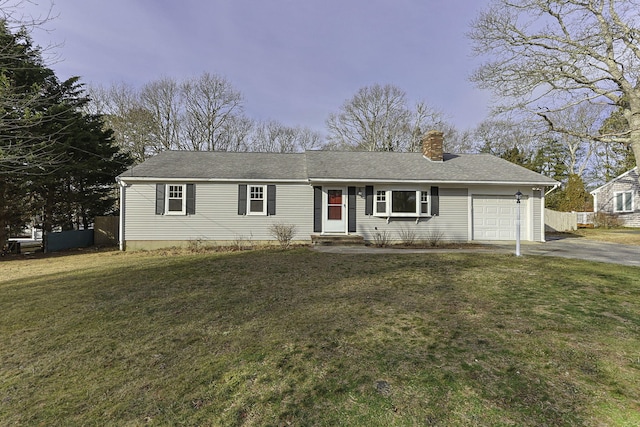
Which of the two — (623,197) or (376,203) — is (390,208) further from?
(623,197)

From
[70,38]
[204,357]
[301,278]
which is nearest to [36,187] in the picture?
[70,38]

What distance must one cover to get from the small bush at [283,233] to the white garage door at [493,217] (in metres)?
7.66

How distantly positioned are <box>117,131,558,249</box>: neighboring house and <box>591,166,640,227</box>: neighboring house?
644 inches

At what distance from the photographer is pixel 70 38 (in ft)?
22.8

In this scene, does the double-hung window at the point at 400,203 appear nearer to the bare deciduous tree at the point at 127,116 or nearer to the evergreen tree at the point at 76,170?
the evergreen tree at the point at 76,170

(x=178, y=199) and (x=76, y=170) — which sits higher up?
(x=76, y=170)

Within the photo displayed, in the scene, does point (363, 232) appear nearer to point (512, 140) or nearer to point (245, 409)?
point (245, 409)

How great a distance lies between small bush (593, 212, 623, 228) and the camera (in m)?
21.6

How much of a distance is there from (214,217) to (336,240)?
16.4 feet

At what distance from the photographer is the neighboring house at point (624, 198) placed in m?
21.9

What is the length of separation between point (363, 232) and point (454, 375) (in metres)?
9.62

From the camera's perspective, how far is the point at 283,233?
11891 mm

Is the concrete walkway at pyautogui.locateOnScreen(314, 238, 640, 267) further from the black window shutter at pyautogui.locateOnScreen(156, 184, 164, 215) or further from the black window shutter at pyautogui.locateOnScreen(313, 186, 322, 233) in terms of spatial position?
the black window shutter at pyautogui.locateOnScreen(156, 184, 164, 215)

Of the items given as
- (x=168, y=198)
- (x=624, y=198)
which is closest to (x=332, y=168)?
(x=168, y=198)
